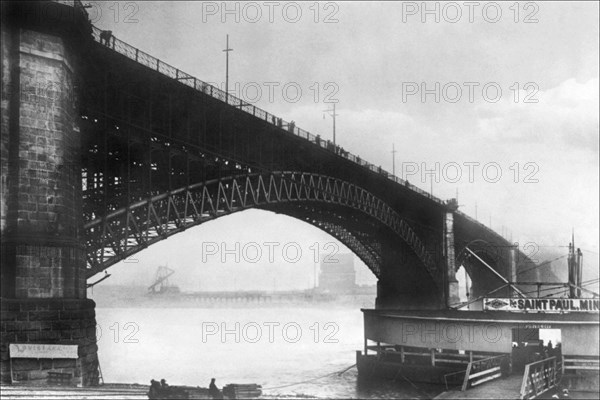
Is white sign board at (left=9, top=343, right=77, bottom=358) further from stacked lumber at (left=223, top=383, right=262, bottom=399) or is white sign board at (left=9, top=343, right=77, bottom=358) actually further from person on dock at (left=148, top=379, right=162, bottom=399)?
stacked lumber at (left=223, top=383, right=262, bottom=399)

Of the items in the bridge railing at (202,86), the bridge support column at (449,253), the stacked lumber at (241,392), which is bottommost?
the stacked lumber at (241,392)

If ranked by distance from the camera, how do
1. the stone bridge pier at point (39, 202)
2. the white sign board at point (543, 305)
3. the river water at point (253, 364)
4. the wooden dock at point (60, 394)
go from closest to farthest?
the wooden dock at point (60, 394)
the stone bridge pier at point (39, 202)
the white sign board at point (543, 305)
the river water at point (253, 364)

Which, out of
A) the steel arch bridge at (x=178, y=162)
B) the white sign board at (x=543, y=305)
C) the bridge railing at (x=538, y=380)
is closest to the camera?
the bridge railing at (x=538, y=380)

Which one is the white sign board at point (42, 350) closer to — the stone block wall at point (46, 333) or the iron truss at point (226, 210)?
the stone block wall at point (46, 333)

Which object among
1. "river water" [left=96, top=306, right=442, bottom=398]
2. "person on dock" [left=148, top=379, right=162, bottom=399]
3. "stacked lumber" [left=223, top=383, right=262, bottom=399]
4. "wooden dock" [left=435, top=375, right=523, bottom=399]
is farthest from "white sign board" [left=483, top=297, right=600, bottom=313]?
"person on dock" [left=148, top=379, right=162, bottom=399]

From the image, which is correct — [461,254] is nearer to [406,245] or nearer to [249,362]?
[406,245]

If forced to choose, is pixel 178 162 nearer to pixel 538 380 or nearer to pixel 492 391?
pixel 492 391

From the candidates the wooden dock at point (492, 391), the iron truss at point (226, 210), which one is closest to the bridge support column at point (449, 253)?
the iron truss at point (226, 210)
